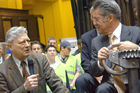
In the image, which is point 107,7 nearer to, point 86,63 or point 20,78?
point 86,63

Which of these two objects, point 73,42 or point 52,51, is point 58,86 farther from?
point 73,42

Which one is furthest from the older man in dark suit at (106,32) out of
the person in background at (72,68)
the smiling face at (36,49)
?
the smiling face at (36,49)

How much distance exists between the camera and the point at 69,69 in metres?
5.17

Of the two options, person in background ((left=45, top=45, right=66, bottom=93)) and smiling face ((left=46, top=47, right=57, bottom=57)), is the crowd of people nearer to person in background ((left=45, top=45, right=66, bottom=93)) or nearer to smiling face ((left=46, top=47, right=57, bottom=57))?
person in background ((left=45, top=45, right=66, bottom=93))

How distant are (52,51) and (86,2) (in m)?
1.37

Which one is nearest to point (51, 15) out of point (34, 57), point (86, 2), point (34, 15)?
point (34, 15)

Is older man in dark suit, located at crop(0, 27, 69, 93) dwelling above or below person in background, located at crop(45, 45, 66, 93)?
above

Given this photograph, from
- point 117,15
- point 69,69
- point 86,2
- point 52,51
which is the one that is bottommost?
point 69,69

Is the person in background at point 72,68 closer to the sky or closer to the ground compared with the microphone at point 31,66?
closer to the ground

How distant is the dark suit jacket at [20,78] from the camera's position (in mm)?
2688

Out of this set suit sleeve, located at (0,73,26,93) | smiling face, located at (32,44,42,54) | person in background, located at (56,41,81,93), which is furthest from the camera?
smiling face, located at (32,44,42,54)

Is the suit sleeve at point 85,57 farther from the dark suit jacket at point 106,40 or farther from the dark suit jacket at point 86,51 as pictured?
the dark suit jacket at point 106,40

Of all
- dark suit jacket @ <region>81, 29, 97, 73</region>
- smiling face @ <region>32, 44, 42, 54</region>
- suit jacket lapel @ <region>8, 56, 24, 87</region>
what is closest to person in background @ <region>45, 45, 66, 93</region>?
smiling face @ <region>32, 44, 42, 54</region>

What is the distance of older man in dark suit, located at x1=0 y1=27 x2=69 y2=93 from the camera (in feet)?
8.92
